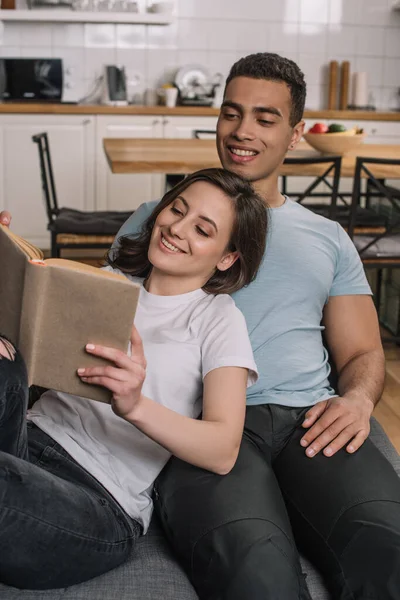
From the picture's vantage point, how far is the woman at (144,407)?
1.22 m

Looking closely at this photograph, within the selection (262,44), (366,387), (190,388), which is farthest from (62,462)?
(262,44)

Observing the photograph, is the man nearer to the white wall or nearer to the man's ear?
the man's ear

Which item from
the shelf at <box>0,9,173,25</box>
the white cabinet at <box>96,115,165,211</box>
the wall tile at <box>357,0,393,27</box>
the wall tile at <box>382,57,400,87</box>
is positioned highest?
the wall tile at <box>357,0,393,27</box>

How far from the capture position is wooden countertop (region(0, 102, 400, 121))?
17.1ft

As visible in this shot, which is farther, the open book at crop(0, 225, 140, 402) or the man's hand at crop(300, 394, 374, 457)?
the man's hand at crop(300, 394, 374, 457)

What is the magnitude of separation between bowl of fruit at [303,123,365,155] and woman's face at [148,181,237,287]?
7.73 ft

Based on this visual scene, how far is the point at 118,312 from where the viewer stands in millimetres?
1175

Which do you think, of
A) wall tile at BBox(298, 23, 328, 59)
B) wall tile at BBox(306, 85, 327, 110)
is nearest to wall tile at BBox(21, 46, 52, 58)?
wall tile at BBox(298, 23, 328, 59)

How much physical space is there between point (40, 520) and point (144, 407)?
219 millimetres

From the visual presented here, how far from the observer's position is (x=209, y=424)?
133cm

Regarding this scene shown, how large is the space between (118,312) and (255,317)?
1.93 feet

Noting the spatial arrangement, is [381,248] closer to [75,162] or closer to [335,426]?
[335,426]

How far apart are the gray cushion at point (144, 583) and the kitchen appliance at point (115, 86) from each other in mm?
4436

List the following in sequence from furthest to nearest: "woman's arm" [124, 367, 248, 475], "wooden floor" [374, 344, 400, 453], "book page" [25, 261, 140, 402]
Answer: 1. "wooden floor" [374, 344, 400, 453]
2. "woman's arm" [124, 367, 248, 475]
3. "book page" [25, 261, 140, 402]
